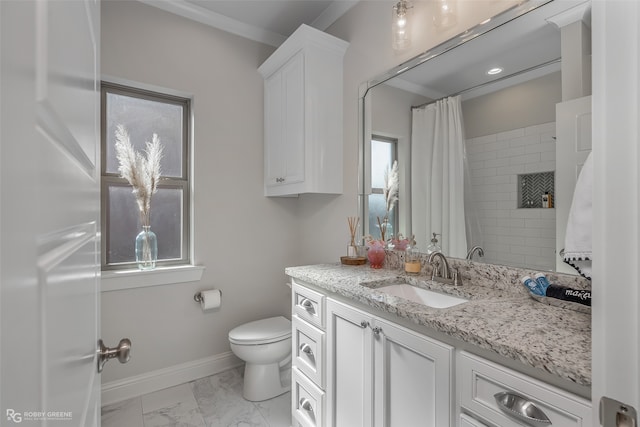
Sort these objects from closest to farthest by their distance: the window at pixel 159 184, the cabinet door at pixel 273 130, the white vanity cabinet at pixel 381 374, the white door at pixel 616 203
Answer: the white door at pixel 616 203 < the white vanity cabinet at pixel 381 374 < the window at pixel 159 184 < the cabinet door at pixel 273 130

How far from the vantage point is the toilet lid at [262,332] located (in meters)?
2.00

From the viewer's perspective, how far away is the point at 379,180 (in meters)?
1.98

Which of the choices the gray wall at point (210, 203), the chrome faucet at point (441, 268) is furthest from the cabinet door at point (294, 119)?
the chrome faucet at point (441, 268)

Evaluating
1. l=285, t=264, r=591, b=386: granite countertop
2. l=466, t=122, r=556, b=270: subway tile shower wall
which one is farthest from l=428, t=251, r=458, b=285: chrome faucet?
l=466, t=122, r=556, b=270: subway tile shower wall

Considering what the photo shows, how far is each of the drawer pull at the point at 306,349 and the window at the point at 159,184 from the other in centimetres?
123

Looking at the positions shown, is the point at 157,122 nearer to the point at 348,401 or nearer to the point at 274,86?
the point at 274,86

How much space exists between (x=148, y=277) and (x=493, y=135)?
2.25m

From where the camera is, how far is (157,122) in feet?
7.60

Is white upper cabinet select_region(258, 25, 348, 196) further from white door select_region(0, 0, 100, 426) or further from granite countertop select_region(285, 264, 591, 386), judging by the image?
white door select_region(0, 0, 100, 426)

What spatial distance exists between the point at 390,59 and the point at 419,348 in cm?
163

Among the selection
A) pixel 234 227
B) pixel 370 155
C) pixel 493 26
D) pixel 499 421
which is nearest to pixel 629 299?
pixel 499 421

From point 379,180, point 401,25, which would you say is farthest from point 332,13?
point 379,180

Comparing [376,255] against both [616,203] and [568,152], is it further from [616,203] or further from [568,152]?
[616,203]

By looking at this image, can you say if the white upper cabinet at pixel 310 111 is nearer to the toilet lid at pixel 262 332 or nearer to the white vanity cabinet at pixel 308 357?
the white vanity cabinet at pixel 308 357
